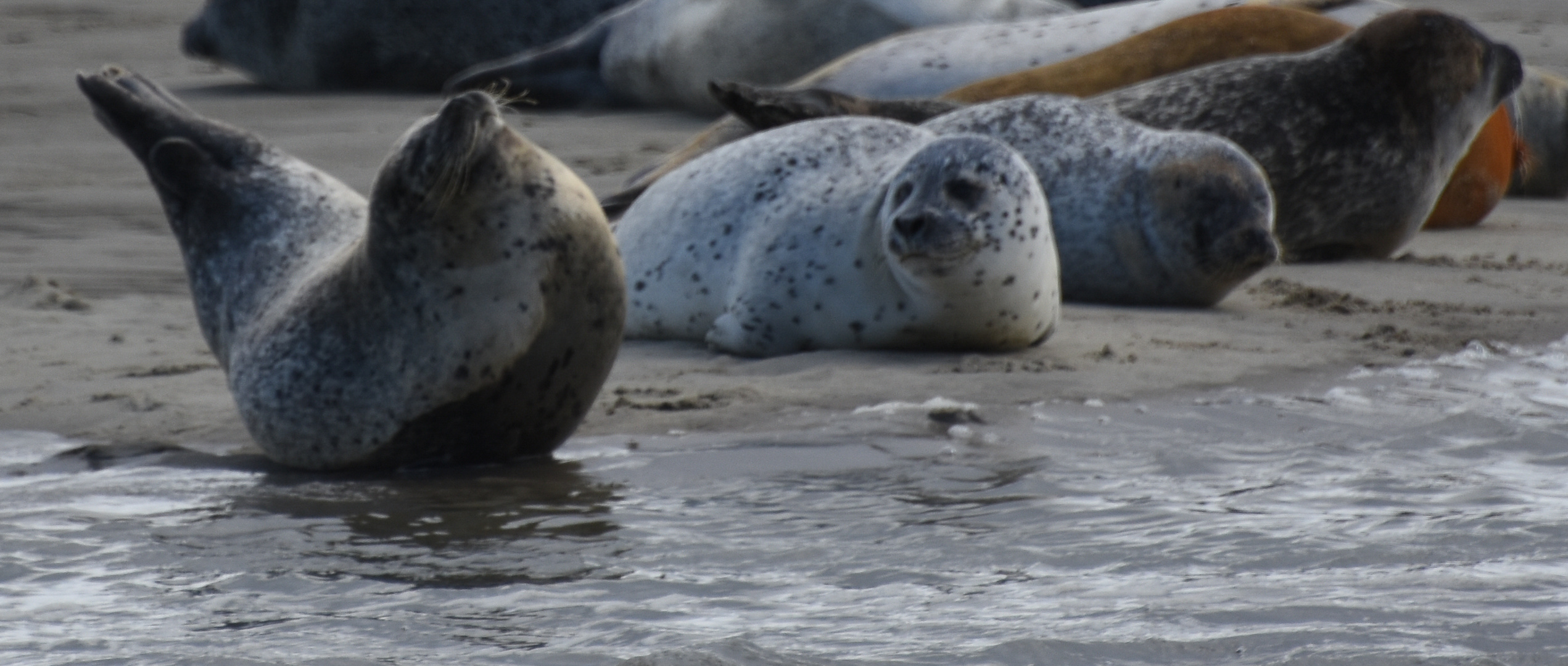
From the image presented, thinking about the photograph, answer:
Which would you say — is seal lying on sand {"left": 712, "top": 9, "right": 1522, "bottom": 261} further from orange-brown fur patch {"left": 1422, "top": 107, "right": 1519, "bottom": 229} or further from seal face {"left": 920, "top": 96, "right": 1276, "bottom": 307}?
seal face {"left": 920, "top": 96, "right": 1276, "bottom": 307}

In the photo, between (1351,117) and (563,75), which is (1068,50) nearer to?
(1351,117)

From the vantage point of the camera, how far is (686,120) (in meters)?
8.65

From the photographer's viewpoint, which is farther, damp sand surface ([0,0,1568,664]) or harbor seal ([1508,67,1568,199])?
harbor seal ([1508,67,1568,199])

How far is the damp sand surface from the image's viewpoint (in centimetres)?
243

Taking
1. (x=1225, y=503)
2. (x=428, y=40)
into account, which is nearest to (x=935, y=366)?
(x=1225, y=503)

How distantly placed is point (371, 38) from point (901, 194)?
6.18 meters

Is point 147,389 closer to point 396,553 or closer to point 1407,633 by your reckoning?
point 396,553

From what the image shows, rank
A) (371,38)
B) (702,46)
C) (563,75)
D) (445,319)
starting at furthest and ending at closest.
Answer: (371,38), (563,75), (702,46), (445,319)

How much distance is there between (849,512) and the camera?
308 cm

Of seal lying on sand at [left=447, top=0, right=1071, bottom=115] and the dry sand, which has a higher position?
seal lying on sand at [left=447, top=0, right=1071, bottom=115]

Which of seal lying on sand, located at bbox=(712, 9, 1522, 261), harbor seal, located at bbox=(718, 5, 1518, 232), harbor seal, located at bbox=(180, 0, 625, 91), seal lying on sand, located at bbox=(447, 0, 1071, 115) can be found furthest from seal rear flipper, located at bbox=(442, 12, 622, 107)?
seal lying on sand, located at bbox=(712, 9, 1522, 261)

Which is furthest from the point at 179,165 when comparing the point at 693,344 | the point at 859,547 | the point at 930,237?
the point at 859,547

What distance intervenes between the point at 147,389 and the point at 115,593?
1546mm

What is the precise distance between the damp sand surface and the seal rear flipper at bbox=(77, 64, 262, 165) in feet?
1.67
